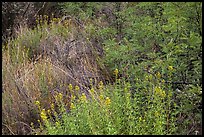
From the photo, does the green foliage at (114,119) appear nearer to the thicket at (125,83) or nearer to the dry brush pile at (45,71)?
the thicket at (125,83)

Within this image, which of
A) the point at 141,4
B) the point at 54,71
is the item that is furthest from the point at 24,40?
the point at 141,4

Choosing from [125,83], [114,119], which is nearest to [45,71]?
[125,83]

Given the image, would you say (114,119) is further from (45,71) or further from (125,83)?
(45,71)

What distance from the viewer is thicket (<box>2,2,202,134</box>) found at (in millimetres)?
3836

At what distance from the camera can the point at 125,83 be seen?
185 inches

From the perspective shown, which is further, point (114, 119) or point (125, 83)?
point (125, 83)

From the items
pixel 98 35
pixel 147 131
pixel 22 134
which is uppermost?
pixel 98 35

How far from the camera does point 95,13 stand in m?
7.67

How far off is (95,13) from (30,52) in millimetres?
1592

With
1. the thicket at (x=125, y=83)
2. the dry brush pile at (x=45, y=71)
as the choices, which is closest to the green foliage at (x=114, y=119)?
the thicket at (x=125, y=83)

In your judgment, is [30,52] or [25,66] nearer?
[25,66]

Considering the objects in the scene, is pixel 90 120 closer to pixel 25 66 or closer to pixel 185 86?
pixel 185 86

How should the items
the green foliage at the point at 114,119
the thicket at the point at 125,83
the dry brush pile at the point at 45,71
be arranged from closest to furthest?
1. the green foliage at the point at 114,119
2. the thicket at the point at 125,83
3. the dry brush pile at the point at 45,71

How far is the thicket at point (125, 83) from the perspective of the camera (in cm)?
384
